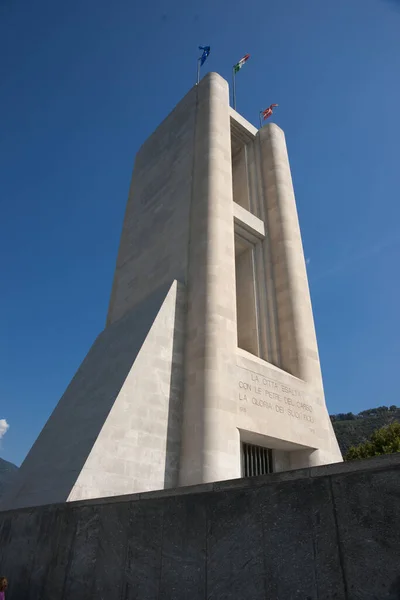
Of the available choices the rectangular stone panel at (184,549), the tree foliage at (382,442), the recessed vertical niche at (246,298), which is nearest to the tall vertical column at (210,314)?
the recessed vertical niche at (246,298)

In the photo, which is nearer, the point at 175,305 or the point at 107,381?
the point at 107,381

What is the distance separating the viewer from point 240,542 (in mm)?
4355

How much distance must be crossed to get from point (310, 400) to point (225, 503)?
1060 cm

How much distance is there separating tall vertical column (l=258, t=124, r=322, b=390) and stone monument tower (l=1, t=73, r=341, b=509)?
0.21 feet

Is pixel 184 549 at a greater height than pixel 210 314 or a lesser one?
lesser

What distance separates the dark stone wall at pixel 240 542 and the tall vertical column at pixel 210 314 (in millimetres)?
4469

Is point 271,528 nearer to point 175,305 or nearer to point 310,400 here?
point 175,305

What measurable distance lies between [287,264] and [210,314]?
21.4 feet

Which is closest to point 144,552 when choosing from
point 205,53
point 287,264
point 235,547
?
point 235,547

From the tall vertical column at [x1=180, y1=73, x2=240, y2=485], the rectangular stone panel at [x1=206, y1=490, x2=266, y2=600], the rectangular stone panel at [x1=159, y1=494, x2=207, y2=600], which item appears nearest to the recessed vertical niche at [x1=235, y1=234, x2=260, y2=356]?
the tall vertical column at [x1=180, y1=73, x2=240, y2=485]

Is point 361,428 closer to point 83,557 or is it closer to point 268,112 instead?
point 268,112

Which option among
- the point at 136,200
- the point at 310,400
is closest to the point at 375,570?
the point at 310,400

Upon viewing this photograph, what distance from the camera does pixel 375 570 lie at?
3.39m

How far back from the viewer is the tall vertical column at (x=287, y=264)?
15.7m
